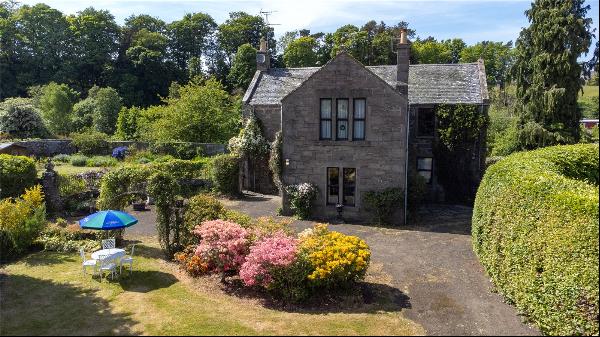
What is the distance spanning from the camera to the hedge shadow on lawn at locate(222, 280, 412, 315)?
1216 cm

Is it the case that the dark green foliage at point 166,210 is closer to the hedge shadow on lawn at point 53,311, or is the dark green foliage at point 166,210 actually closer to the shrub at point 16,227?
the hedge shadow on lawn at point 53,311

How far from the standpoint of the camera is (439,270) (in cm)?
1520

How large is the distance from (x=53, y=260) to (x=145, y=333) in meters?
8.22

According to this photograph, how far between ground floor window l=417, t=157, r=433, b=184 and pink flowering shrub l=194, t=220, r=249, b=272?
15.4m

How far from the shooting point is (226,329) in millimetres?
10586

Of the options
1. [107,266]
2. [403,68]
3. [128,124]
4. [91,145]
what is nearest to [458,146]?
[403,68]

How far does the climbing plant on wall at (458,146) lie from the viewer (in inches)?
976

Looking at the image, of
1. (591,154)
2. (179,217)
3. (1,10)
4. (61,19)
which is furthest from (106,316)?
(1,10)

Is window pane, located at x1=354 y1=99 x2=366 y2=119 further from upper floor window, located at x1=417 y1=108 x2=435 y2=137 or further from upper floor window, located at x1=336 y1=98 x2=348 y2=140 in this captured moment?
upper floor window, located at x1=417 y1=108 x2=435 y2=137

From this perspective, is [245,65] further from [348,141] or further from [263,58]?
[348,141]

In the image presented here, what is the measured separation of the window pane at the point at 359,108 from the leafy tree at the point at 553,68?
13.8 m

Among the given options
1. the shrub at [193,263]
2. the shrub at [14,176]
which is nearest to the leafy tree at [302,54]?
the shrub at [14,176]

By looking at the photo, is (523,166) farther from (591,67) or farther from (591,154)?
(591,67)

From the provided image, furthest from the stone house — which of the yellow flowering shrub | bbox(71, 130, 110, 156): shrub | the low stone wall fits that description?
bbox(71, 130, 110, 156): shrub
